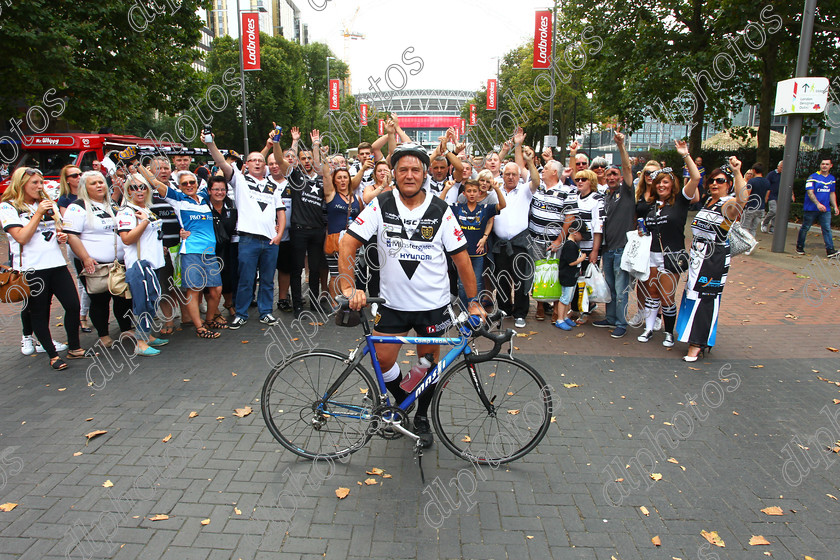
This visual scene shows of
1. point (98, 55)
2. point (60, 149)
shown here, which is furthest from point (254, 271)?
point (60, 149)

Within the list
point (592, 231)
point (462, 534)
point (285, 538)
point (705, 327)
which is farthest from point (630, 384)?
point (285, 538)

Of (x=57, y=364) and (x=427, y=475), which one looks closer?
(x=427, y=475)

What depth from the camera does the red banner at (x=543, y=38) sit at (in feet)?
66.1

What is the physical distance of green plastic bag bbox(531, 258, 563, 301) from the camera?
24.0ft

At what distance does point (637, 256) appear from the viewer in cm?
647

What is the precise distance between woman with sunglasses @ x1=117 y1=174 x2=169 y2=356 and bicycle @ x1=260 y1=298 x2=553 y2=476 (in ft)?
10.0

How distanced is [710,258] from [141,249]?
6145 millimetres

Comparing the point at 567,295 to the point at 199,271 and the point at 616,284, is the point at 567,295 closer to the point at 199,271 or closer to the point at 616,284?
the point at 616,284

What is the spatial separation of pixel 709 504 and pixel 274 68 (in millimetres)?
46332

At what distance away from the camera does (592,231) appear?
281 inches

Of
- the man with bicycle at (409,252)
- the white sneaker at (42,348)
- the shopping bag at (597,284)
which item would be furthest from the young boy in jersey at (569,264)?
the white sneaker at (42,348)

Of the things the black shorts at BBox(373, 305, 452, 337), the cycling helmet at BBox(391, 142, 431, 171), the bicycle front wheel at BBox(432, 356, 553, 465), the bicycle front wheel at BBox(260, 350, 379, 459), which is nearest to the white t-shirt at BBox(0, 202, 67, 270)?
the bicycle front wheel at BBox(260, 350, 379, 459)

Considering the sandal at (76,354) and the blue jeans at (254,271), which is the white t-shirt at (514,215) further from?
the sandal at (76,354)

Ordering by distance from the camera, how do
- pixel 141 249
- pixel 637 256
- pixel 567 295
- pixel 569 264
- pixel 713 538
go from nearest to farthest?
pixel 713 538, pixel 141 249, pixel 637 256, pixel 569 264, pixel 567 295
